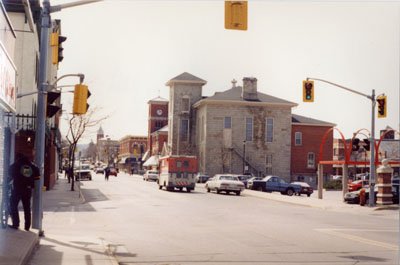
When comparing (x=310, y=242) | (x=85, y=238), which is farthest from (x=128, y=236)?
(x=310, y=242)

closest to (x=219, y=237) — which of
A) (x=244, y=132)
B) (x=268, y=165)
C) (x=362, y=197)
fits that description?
(x=362, y=197)

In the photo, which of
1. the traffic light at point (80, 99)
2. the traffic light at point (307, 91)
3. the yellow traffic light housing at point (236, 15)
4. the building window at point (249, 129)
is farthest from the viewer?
the building window at point (249, 129)

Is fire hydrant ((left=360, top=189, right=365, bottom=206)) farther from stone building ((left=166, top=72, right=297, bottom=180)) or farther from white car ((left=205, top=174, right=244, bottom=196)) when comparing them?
stone building ((left=166, top=72, right=297, bottom=180))

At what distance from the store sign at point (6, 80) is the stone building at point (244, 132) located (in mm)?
58636

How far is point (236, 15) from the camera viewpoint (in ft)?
41.8

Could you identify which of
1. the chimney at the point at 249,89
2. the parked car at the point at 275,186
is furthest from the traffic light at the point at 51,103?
the chimney at the point at 249,89

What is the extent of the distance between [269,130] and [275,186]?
92.4ft

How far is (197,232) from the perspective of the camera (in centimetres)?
1525

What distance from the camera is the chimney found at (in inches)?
2849

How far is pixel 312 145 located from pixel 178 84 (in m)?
21.5

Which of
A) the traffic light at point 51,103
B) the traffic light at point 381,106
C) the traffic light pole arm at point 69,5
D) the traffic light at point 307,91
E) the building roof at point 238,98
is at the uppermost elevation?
the building roof at point 238,98

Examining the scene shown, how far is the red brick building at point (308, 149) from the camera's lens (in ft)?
249

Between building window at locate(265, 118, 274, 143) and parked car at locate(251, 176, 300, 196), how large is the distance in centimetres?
2634

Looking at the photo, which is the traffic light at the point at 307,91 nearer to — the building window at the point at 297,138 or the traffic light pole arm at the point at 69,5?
the traffic light pole arm at the point at 69,5
